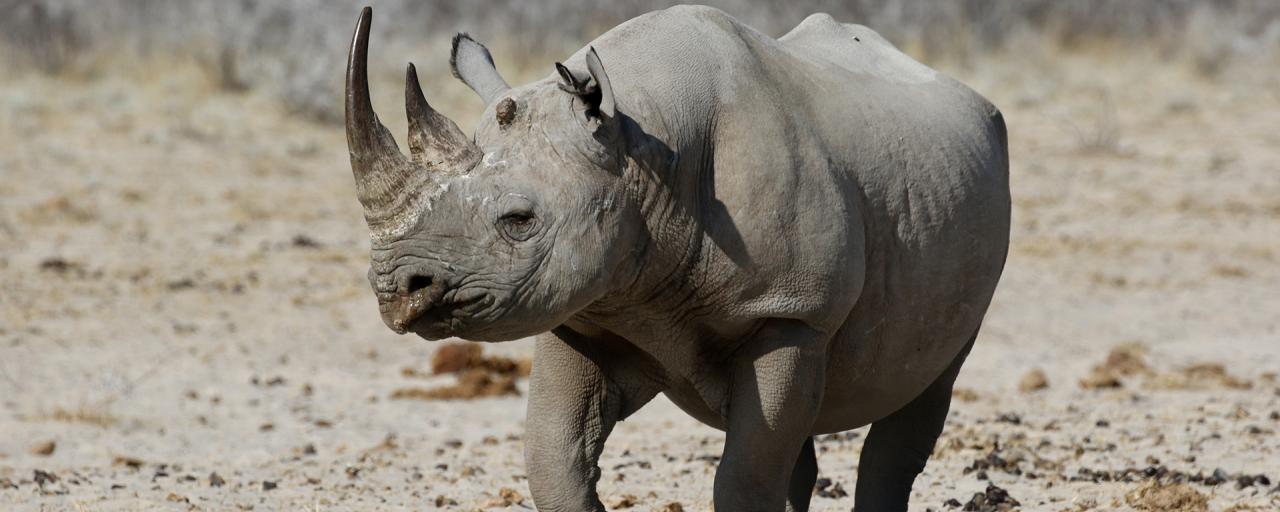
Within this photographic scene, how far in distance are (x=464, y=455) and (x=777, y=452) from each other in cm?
331

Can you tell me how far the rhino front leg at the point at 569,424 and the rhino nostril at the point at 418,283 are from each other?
822 millimetres

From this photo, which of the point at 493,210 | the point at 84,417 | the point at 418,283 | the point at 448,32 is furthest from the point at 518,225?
the point at 448,32

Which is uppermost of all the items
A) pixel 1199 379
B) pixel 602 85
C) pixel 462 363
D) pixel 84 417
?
pixel 462 363

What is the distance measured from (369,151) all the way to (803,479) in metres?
2.31

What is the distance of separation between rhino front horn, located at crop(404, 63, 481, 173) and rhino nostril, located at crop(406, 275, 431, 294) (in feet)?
0.85

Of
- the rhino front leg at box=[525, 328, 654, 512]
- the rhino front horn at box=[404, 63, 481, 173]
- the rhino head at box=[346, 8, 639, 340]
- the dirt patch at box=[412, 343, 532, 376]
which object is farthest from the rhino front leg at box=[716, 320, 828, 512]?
the dirt patch at box=[412, 343, 532, 376]

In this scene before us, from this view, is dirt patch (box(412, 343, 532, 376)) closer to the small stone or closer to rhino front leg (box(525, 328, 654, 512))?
the small stone

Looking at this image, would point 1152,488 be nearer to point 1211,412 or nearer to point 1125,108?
point 1211,412

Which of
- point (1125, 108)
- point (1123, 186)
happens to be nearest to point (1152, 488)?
point (1123, 186)

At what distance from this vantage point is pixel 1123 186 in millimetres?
15430

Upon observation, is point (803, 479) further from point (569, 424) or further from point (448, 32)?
point (448, 32)

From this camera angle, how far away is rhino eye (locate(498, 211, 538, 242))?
13.8 ft

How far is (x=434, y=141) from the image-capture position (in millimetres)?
4250

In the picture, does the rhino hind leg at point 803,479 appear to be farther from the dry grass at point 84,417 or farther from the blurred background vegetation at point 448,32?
the blurred background vegetation at point 448,32
